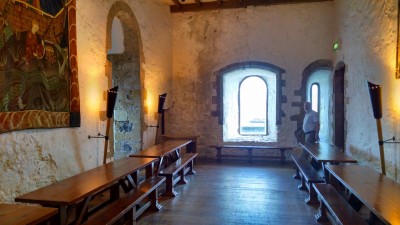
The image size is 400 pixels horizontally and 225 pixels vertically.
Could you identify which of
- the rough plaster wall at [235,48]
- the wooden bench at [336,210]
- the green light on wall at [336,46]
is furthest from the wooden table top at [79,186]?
the green light on wall at [336,46]

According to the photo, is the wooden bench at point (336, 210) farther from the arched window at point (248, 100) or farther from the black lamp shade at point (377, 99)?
the arched window at point (248, 100)

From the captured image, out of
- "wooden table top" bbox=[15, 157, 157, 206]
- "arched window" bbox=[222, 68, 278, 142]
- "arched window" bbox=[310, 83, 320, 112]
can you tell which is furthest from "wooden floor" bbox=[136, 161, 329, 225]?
"arched window" bbox=[310, 83, 320, 112]

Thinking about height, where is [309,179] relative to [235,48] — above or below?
below

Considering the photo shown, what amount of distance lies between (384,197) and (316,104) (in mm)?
8051

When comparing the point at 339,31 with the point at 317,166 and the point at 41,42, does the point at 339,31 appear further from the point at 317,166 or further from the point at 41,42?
the point at 41,42

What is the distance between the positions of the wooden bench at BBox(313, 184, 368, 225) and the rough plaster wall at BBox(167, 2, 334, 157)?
371cm

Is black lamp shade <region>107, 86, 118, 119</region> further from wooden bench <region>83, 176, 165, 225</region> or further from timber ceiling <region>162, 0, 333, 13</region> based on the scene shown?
timber ceiling <region>162, 0, 333, 13</region>

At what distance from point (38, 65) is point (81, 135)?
109cm

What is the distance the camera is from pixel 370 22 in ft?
14.1

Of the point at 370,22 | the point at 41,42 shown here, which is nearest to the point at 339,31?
the point at 370,22

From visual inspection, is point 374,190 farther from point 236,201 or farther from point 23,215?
point 23,215

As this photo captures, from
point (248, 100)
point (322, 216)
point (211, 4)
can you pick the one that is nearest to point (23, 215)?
point (322, 216)

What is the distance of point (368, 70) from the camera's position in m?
4.42

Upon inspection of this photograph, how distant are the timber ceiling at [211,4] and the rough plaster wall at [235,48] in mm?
105
